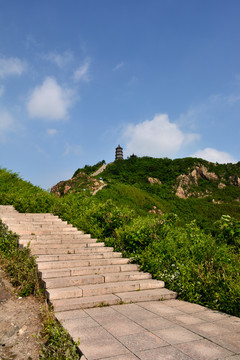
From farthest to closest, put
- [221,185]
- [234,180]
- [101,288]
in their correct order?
[234,180], [221,185], [101,288]

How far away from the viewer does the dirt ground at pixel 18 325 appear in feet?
12.2

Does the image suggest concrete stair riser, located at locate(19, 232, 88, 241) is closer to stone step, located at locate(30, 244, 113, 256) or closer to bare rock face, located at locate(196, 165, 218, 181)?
stone step, located at locate(30, 244, 113, 256)

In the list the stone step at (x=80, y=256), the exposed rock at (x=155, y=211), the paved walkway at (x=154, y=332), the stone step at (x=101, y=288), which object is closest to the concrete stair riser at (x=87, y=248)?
the stone step at (x=80, y=256)

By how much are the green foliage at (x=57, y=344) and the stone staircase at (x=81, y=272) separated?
2.53ft

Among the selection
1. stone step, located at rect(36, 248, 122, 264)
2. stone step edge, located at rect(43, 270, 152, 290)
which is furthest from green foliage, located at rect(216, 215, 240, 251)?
stone step, located at rect(36, 248, 122, 264)

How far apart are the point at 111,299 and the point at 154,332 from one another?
1503 millimetres

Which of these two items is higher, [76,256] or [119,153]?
[119,153]

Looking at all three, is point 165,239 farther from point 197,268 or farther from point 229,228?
point 229,228

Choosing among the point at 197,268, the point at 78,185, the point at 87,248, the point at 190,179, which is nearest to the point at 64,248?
the point at 87,248

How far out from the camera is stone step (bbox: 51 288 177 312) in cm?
497

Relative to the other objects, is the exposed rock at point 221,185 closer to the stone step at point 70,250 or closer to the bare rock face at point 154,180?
the bare rock face at point 154,180

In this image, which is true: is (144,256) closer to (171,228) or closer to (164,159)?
(171,228)

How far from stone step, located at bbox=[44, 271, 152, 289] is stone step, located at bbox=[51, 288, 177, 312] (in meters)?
0.55

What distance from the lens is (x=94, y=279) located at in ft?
20.2
